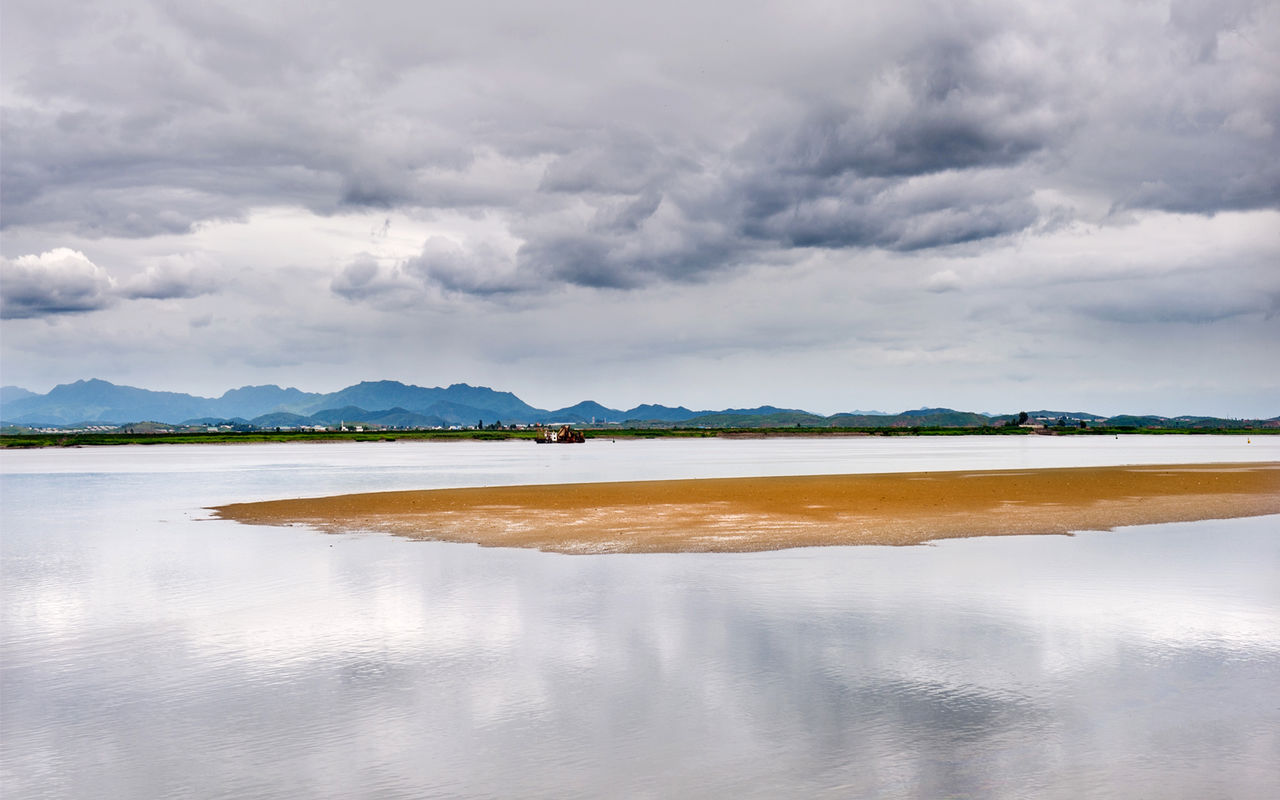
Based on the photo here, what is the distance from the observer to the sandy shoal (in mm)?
34656

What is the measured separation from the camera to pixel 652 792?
1100 centimetres

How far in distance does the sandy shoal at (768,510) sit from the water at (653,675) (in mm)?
4214

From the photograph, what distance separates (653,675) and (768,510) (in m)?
28.0

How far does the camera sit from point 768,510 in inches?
1716

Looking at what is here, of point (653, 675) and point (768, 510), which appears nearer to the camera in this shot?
point (653, 675)

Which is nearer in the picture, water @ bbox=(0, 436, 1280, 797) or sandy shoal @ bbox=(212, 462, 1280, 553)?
water @ bbox=(0, 436, 1280, 797)

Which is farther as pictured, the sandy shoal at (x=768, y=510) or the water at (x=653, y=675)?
the sandy shoal at (x=768, y=510)

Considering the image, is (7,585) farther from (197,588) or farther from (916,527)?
(916,527)

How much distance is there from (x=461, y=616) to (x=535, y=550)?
10499 mm

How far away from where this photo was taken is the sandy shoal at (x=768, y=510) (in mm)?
34656

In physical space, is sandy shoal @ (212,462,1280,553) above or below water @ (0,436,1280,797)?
above

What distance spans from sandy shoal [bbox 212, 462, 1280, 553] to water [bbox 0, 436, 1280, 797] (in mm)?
4214

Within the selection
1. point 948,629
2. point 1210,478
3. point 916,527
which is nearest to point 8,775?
point 948,629

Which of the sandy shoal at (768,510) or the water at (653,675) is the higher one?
the sandy shoal at (768,510)
